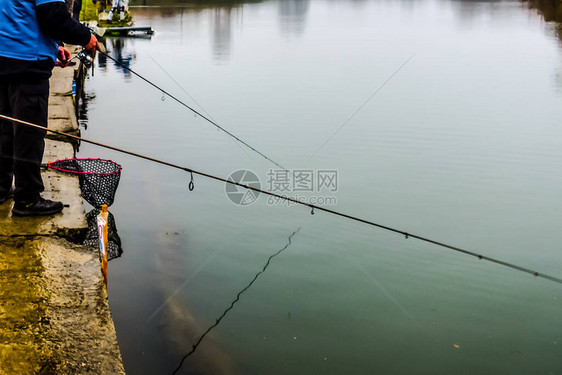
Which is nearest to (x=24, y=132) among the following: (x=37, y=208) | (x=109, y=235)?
(x=37, y=208)

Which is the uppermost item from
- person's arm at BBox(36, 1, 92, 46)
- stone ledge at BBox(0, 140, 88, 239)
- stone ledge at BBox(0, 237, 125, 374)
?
person's arm at BBox(36, 1, 92, 46)

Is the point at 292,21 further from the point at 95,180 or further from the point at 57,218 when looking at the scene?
the point at 57,218

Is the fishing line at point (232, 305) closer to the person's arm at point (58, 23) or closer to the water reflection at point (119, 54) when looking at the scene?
the person's arm at point (58, 23)

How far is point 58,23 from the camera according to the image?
3805 millimetres

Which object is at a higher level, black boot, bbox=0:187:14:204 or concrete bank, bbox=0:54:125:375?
black boot, bbox=0:187:14:204

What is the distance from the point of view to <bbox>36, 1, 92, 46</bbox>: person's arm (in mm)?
3762

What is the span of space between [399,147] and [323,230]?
4108 mm

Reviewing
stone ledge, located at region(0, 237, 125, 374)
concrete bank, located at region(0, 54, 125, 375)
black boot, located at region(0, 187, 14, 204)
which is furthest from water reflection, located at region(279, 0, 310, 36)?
stone ledge, located at region(0, 237, 125, 374)

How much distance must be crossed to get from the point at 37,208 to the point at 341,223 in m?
3.65

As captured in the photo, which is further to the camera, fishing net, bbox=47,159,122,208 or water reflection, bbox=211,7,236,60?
water reflection, bbox=211,7,236,60

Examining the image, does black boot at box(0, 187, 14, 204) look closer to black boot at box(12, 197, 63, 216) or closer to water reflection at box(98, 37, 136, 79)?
black boot at box(12, 197, 63, 216)

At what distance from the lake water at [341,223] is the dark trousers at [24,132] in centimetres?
124

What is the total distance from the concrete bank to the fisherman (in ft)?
0.93

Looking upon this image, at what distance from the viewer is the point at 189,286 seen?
5.51 metres
